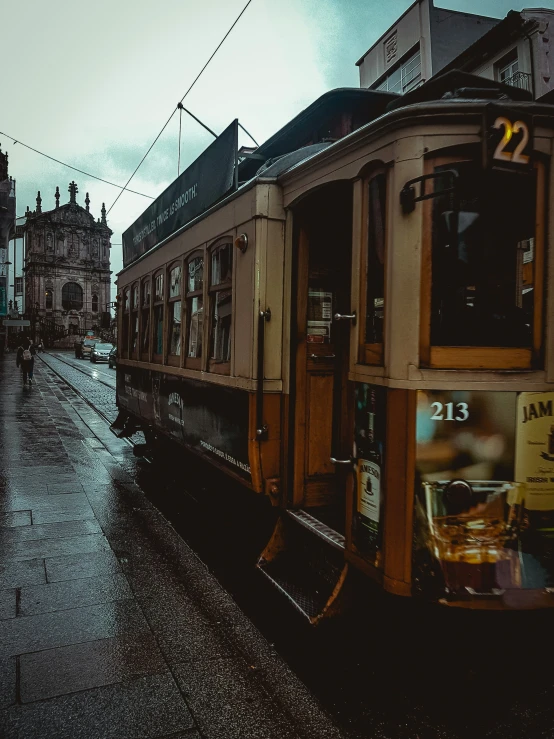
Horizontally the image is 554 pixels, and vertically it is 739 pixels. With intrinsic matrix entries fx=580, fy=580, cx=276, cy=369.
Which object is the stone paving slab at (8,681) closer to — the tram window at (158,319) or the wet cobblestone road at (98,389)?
the tram window at (158,319)

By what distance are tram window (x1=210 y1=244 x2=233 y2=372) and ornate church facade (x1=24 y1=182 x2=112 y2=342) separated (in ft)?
264

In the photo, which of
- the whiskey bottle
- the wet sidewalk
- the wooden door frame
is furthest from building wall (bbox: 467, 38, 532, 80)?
the whiskey bottle

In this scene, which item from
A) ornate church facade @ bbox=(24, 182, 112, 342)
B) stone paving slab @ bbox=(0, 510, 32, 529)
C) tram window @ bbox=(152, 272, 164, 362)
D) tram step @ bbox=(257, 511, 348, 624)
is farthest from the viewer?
ornate church facade @ bbox=(24, 182, 112, 342)

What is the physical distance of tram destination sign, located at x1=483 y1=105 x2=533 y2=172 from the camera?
2824 mm

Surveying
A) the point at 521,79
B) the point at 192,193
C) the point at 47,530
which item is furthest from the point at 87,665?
the point at 521,79

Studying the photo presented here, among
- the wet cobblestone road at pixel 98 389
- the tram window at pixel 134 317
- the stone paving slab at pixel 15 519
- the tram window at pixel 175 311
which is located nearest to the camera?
the stone paving slab at pixel 15 519

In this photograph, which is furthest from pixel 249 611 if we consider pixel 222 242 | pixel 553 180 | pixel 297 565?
pixel 553 180

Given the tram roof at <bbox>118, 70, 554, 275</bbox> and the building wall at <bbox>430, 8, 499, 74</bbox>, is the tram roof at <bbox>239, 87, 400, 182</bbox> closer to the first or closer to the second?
the tram roof at <bbox>118, 70, 554, 275</bbox>

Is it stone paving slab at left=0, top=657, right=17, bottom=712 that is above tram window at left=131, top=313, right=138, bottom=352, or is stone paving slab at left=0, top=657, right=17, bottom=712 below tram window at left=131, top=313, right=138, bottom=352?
below

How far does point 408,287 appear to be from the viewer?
3.11 meters

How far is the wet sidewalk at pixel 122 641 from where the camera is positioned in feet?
9.53

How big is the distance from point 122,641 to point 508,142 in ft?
11.9

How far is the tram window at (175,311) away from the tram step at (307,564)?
286 cm

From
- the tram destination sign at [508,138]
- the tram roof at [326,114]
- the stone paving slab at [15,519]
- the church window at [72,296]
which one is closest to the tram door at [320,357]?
the tram roof at [326,114]
